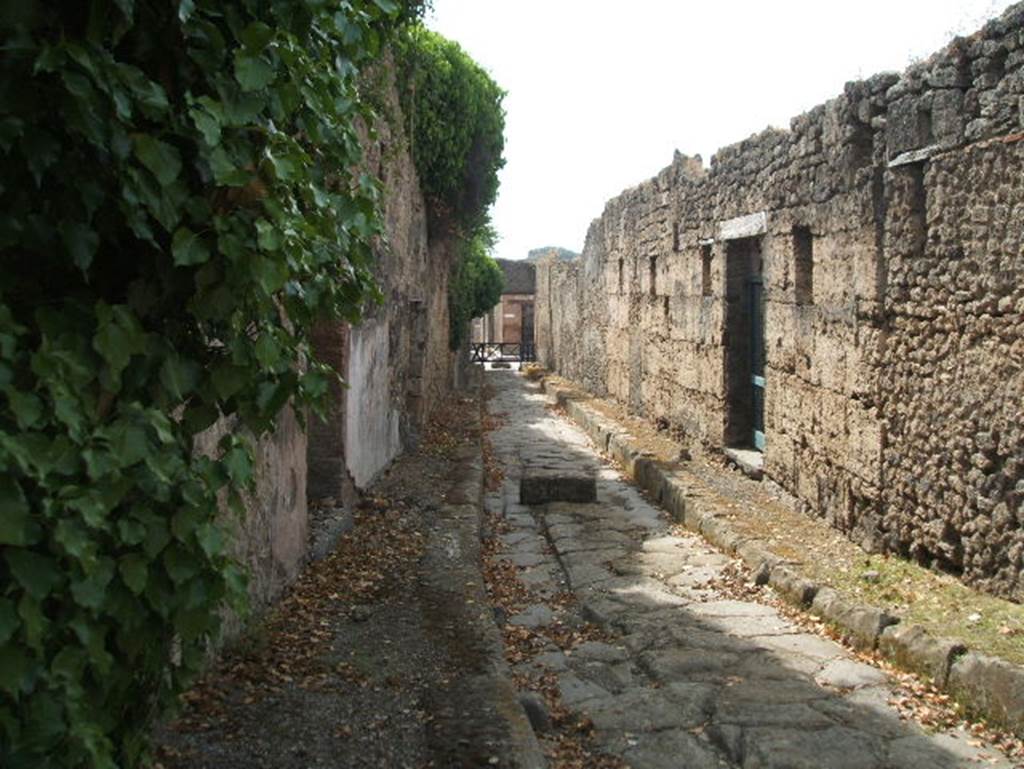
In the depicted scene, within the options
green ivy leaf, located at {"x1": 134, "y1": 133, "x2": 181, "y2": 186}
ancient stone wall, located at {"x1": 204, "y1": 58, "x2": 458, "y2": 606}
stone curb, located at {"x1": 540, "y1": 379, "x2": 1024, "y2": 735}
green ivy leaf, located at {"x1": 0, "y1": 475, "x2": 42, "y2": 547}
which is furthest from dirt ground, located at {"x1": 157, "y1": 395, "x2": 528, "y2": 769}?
stone curb, located at {"x1": 540, "y1": 379, "x2": 1024, "y2": 735}

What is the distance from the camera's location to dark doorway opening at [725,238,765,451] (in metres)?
9.50

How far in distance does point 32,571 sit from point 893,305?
5140 millimetres

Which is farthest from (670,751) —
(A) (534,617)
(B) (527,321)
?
(B) (527,321)

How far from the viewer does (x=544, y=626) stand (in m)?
5.45

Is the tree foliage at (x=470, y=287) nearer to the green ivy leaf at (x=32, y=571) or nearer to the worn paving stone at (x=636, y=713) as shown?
the worn paving stone at (x=636, y=713)

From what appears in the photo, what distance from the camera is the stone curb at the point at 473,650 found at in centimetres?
312

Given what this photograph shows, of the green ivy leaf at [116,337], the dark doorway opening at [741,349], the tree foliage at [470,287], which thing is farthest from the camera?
the tree foliage at [470,287]

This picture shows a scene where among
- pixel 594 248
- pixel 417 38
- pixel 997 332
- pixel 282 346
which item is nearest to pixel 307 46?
pixel 282 346

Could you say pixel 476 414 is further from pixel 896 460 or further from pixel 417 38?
pixel 896 460

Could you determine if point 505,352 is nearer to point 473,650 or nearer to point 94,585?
point 473,650

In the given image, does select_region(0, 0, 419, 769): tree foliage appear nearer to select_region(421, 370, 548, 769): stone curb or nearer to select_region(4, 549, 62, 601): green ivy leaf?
select_region(4, 549, 62, 601): green ivy leaf

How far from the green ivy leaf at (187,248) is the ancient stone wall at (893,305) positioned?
12.6 ft

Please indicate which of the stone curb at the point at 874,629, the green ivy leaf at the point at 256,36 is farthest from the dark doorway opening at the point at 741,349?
the green ivy leaf at the point at 256,36

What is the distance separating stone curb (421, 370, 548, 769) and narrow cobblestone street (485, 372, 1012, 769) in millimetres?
379
